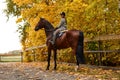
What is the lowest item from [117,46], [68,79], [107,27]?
[68,79]

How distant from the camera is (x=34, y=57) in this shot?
82.4ft

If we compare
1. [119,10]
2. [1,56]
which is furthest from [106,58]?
[1,56]

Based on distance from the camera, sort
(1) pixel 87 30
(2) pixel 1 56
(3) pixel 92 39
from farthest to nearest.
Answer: (2) pixel 1 56 < (1) pixel 87 30 < (3) pixel 92 39

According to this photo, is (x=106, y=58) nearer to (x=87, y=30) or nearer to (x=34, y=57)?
(x=87, y=30)

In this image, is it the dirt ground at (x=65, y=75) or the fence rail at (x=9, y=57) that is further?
the fence rail at (x=9, y=57)

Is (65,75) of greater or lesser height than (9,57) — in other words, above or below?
below

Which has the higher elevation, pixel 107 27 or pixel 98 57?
pixel 107 27

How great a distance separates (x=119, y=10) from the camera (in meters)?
14.0

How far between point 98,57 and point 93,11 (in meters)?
2.25

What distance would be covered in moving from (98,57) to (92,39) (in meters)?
1.08

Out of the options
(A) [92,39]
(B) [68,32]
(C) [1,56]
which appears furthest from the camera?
(C) [1,56]

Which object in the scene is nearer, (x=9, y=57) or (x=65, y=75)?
(x=65, y=75)

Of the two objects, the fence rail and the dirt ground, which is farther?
the fence rail

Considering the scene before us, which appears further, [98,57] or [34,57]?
[34,57]
